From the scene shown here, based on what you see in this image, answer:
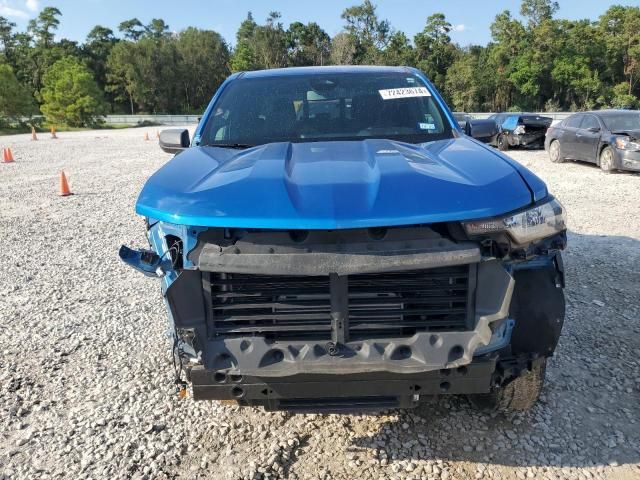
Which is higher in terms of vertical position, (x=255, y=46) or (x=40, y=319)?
(x=255, y=46)

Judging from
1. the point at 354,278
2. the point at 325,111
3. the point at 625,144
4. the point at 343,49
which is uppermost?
the point at 343,49

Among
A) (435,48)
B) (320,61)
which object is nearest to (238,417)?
(435,48)

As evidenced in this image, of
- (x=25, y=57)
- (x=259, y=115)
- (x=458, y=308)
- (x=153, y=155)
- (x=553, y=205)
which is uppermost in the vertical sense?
(x=25, y=57)

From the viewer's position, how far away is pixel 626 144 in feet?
37.4

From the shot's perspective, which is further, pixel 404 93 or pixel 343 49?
pixel 343 49

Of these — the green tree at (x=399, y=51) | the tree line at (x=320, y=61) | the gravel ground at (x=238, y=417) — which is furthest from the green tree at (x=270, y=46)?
the gravel ground at (x=238, y=417)

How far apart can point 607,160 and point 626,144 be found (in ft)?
2.00

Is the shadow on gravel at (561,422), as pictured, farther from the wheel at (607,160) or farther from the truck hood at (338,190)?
the wheel at (607,160)

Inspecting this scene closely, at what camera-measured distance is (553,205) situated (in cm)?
235

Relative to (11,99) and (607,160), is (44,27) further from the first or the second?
(607,160)

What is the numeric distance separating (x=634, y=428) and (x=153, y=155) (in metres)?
18.5

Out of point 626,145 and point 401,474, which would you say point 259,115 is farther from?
point 626,145

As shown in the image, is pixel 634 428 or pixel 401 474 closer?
pixel 401 474

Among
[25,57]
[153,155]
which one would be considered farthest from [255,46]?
[153,155]
